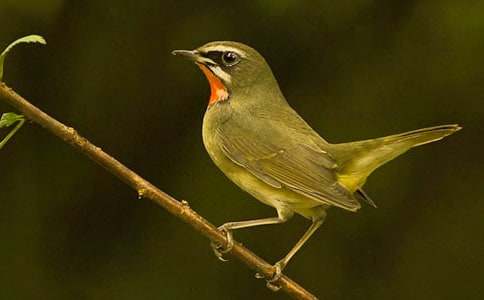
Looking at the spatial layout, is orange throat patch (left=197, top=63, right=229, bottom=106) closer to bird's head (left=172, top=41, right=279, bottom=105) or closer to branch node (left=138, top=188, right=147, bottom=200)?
bird's head (left=172, top=41, right=279, bottom=105)

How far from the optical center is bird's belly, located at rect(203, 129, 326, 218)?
3428 millimetres

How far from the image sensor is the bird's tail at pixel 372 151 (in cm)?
324

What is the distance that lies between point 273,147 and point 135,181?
1108mm

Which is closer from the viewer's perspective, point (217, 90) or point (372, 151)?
point (372, 151)

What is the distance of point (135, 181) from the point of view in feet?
8.50

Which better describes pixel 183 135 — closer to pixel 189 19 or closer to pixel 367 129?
pixel 189 19

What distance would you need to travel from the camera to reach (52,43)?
14.6 feet

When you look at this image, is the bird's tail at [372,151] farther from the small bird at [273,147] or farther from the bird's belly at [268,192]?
the bird's belly at [268,192]

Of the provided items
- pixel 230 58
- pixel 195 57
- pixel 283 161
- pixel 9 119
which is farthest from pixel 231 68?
pixel 9 119

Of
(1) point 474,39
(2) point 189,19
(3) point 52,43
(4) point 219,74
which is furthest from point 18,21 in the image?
(1) point 474,39

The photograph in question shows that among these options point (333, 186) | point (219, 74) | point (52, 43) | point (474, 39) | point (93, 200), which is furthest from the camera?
point (93, 200)

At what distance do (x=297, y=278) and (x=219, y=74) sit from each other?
1587 mm

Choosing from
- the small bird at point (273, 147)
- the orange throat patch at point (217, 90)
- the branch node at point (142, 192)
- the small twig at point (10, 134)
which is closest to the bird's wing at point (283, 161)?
the small bird at point (273, 147)

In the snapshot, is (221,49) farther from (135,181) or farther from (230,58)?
(135,181)
